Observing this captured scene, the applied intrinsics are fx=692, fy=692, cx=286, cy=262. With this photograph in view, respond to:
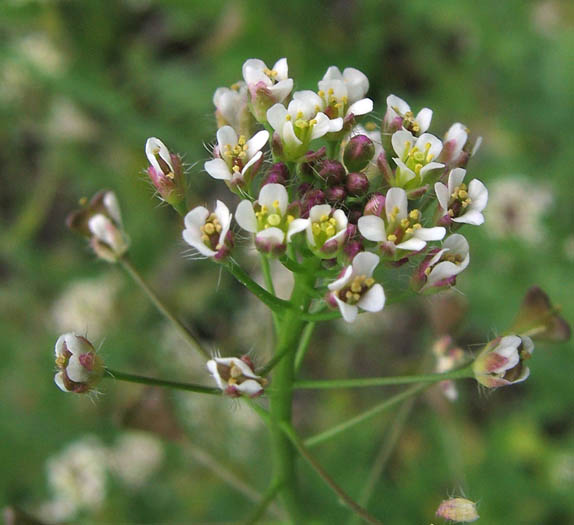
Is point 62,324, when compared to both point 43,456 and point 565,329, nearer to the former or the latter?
point 43,456

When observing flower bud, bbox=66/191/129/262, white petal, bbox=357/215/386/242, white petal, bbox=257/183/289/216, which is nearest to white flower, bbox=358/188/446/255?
white petal, bbox=357/215/386/242

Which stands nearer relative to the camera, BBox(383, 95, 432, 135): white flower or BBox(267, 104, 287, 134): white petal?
BBox(267, 104, 287, 134): white petal

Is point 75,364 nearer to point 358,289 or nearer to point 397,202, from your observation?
point 358,289

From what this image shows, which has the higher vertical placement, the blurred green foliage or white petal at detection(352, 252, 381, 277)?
white petal at detection(352, 252, 381, 277)

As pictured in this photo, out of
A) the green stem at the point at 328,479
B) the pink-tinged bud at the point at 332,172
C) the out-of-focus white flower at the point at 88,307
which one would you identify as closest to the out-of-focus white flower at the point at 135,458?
the out-of-focus white flower at the point at 88,307

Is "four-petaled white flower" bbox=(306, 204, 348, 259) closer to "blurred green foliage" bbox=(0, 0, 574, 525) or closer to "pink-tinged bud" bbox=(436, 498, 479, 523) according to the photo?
"pink-tinged bud" bbox=(436, 498, 479, 523)

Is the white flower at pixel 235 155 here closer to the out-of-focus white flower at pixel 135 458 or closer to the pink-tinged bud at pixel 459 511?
the pink-tinged bud at pixel 459 511
